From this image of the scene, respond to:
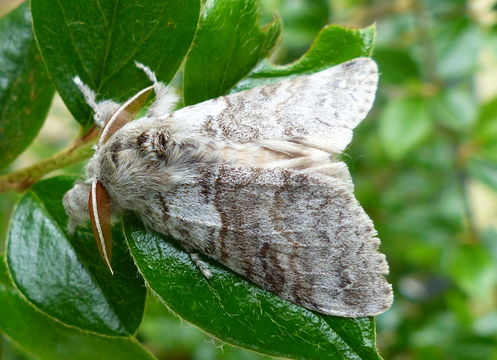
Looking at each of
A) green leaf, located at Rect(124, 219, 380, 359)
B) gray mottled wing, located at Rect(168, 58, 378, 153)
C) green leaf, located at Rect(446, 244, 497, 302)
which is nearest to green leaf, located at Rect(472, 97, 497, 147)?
green leaf, located at Rect(446, 244, 497, 302)

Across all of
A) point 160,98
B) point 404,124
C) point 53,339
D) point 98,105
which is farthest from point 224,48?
point 404,124

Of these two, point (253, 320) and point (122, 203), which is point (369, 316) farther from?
point (122, 203)

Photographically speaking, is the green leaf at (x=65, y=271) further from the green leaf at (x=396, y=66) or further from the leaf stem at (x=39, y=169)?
the green leaf at (x=396, y=66)

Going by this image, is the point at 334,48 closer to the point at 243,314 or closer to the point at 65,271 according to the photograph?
the point at 243,314


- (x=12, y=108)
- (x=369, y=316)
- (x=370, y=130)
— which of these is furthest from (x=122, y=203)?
(x=370, y=130)

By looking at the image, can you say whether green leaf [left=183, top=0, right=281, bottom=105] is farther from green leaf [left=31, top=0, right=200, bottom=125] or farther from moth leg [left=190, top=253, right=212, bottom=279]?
moth leg [left=190, top=253, right=212, bottom=279]

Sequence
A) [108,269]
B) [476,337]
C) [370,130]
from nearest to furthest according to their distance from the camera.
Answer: [108,269] → [476,337] → [370,130]
